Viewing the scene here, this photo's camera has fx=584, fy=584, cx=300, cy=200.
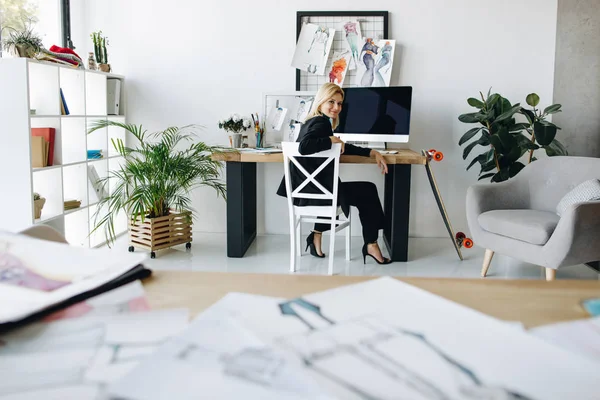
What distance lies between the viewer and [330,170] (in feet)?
12.0

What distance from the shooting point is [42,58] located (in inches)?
146

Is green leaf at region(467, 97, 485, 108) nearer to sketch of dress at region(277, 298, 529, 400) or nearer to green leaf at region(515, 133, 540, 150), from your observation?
green leaf at region(515, 133, 540, 150)

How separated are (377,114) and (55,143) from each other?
2320mm

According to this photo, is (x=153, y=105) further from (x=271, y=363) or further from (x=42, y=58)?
(x=271, y=363)

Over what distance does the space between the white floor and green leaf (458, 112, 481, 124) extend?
98cm

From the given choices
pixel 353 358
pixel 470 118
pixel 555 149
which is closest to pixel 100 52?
pixel 470 118

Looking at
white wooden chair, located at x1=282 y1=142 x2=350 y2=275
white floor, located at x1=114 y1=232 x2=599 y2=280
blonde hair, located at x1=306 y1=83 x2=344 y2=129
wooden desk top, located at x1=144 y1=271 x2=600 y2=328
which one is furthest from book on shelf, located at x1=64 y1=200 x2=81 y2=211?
wooden desk top, located at x1=144 y1=271 x2=600 y2=328

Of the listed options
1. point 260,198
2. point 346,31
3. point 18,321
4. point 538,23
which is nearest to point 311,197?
point 260,198

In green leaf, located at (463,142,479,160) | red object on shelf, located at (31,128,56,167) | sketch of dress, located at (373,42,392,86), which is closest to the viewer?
red object on shelf, located at (31,128,56,167)

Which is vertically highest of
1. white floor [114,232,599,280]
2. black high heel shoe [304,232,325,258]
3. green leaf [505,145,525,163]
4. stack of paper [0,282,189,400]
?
green leaf [505,145,525,163]

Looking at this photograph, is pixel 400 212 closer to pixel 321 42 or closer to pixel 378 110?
pixel 378 110

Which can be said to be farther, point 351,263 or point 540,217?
point 351,263

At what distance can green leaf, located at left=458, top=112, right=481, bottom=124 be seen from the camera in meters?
4.32

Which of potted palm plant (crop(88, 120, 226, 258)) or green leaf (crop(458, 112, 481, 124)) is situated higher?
green leaf (crop(458, 112, 481, 124))
